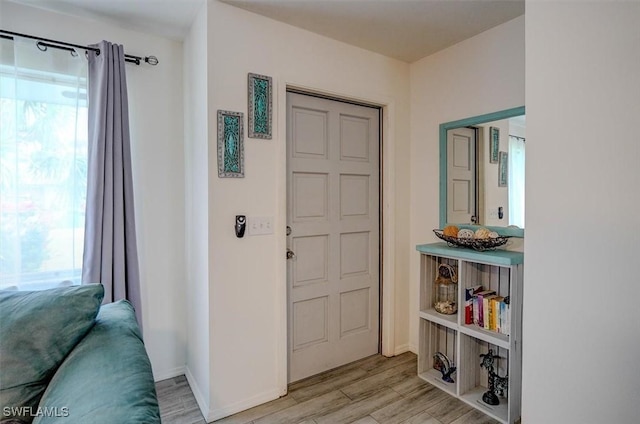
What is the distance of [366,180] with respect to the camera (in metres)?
2.70

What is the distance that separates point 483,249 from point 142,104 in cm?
250

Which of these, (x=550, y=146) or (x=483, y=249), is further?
(x=483, y=249)

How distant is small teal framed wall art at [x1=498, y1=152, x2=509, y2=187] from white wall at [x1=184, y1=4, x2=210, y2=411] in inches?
76.2

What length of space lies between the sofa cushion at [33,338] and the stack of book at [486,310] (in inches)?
82.6

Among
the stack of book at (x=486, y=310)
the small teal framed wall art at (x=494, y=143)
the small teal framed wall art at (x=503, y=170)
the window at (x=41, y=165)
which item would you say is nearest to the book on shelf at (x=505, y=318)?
the stack of book at (x=486, y=310)

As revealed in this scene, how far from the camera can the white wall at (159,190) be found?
7.47 feet

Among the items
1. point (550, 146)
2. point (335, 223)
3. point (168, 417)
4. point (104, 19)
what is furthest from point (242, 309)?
point (104, 19)

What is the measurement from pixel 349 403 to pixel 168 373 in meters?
1.35

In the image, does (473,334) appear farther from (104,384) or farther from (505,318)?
(104,384)

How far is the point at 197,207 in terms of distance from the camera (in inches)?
84.8

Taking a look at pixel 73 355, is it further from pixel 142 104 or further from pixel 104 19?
pixel 104 19

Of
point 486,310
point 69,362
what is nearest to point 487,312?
point 486,310

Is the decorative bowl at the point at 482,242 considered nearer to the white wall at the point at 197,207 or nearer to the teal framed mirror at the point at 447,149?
the teal framed mirror at the point at 447,149

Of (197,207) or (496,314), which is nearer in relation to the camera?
(496,314)
